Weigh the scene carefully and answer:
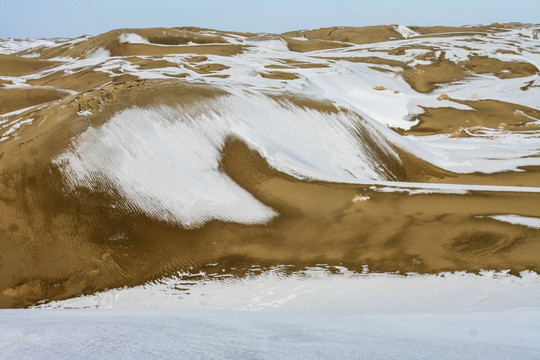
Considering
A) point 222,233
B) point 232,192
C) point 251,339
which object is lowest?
point 222,233

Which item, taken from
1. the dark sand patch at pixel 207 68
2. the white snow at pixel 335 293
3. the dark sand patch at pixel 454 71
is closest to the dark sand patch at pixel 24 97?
the dark sand patch at pixel 207 68

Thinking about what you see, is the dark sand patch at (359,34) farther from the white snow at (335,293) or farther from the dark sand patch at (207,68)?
the white snow at (335,293)

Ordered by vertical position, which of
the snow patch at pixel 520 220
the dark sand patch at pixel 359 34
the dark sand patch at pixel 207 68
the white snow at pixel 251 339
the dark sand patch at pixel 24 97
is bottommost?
the snow patch at pixel 520 220

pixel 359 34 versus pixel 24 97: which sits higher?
pixel 359 34

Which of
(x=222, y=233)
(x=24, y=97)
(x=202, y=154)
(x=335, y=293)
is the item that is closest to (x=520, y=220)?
(x=335, y=293)

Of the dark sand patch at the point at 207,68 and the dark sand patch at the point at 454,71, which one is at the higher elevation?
the dark sand patch at the point at 207,68

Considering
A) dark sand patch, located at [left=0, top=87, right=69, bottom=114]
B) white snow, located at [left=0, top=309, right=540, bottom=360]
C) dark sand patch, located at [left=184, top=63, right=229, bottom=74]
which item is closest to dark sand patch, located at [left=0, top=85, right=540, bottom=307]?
white snow, located at [left=0, top=309, right=540, bottom=360]

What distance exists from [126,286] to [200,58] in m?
26.8

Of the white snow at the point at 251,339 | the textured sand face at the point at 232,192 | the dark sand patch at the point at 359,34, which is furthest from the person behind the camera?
the dark sand patch at the point at 359,34

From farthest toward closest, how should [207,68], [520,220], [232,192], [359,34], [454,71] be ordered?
[359,34], [454,71], [207,68], [232,192], [520,220]

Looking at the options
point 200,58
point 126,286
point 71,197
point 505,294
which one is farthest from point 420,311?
point 200,58

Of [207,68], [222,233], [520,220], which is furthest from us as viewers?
[207,68]

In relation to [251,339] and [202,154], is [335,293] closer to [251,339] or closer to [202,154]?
[251,339]

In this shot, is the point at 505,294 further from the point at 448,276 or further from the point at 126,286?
the point at 126,286
